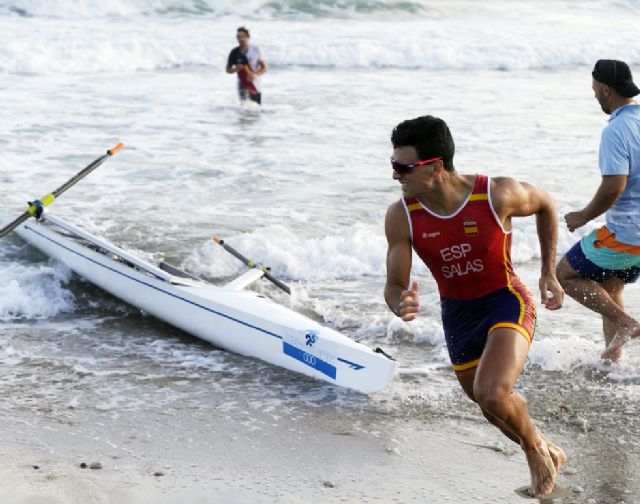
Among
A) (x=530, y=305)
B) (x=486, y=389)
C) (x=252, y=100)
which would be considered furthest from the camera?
(x=252, y=100)

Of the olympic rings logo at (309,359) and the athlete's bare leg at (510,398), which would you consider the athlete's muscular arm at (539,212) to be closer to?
the athlete's bare leg at (510,398)

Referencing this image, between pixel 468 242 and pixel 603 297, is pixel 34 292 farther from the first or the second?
pixel 468 242

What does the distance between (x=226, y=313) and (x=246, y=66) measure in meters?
9.64

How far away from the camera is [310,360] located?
21.5 feet

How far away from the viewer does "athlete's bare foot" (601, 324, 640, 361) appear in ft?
19.9

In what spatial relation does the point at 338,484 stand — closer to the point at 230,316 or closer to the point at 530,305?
the point at 530,305

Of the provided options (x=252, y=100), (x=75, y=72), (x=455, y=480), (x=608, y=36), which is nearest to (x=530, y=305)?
(x=455, y=480)

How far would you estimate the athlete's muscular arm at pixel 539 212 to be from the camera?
4363 millimetres

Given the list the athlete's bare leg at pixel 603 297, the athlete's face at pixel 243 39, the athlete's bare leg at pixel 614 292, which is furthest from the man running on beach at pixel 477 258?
the athlete's face at pixel 243 39

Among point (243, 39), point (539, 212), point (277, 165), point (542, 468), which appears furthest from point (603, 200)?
point (243, 39)

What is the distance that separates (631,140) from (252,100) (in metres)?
11.9

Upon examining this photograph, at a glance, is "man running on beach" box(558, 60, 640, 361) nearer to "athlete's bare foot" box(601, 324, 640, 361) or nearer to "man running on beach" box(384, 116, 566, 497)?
"athlete's bare foot" box(601, 324, 640, 361)

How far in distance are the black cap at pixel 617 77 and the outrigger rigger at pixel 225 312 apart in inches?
80.0

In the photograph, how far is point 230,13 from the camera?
29344 mm
